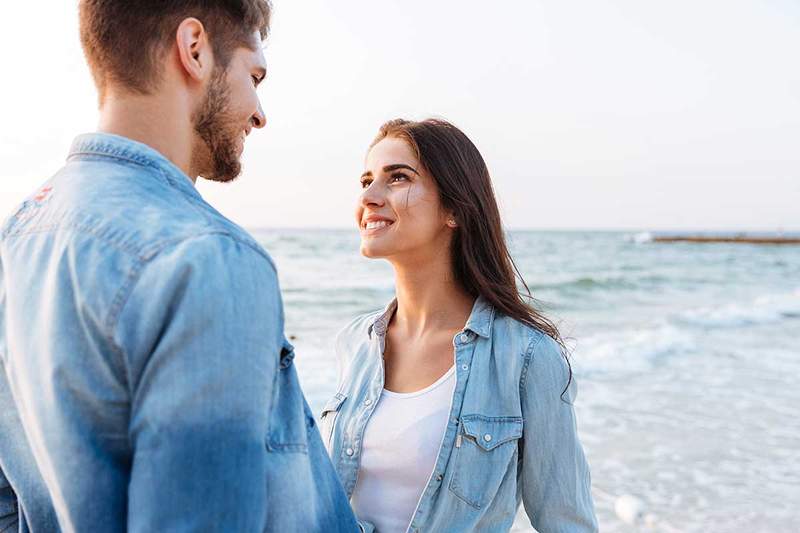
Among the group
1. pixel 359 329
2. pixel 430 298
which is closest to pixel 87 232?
pixel 430 298

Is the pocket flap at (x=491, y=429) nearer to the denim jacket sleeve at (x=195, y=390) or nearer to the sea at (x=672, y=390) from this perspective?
the sea at (x=672, y=390)

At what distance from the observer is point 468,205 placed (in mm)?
2781

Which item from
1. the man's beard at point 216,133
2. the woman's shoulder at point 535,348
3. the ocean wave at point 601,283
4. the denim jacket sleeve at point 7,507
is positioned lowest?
the ocean wave at point 601,283

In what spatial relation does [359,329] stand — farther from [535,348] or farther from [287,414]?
[287,414]

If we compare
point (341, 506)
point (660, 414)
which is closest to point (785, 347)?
point (660, 414)

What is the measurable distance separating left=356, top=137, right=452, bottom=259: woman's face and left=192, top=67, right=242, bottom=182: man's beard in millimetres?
1246

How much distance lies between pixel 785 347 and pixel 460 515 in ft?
38.2

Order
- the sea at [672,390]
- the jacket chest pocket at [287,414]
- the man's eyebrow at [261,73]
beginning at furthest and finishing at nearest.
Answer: the sea at [672,390]
the man's eyebrow at [261,73]
the jacket chest pocket at [287,414]

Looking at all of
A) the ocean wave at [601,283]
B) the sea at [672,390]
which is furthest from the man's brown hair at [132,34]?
the ocean wave at [601,283]

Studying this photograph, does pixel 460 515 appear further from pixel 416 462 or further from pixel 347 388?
pixel 347 388

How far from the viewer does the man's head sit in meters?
1.33

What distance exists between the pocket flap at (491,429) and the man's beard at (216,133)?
125 cm

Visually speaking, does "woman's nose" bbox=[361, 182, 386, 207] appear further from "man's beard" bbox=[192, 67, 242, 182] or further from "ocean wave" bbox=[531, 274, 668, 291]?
"ocean wave" bbox=[531, 274, 668, 291]

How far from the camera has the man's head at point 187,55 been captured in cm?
133
